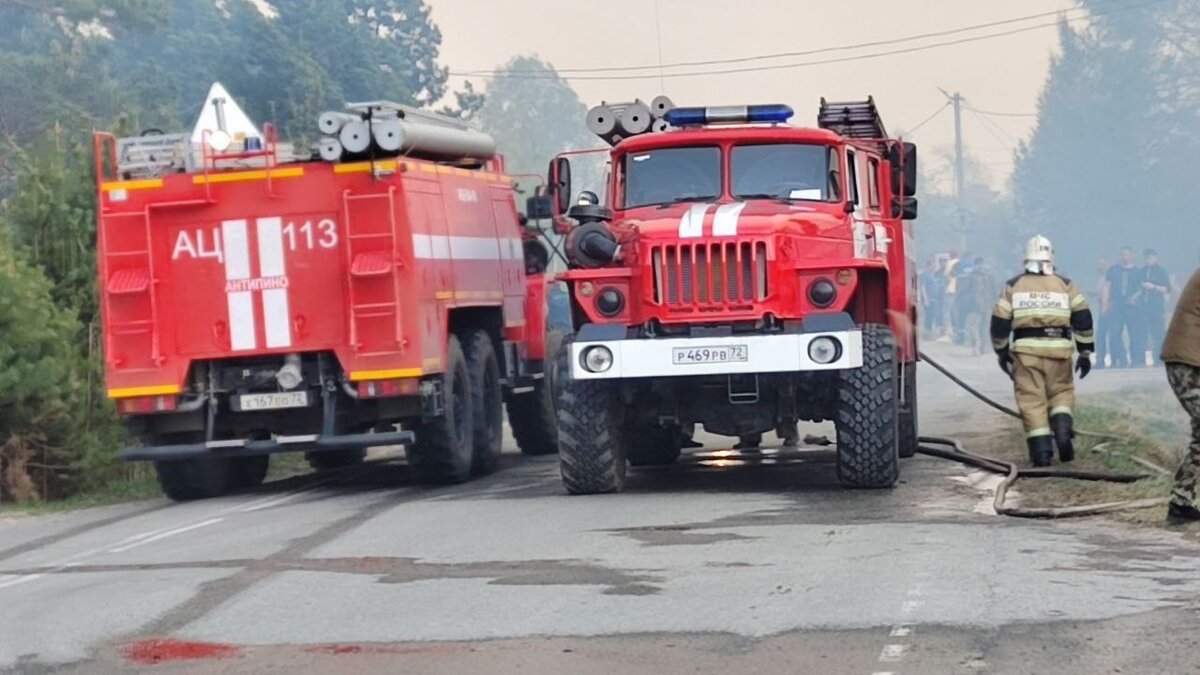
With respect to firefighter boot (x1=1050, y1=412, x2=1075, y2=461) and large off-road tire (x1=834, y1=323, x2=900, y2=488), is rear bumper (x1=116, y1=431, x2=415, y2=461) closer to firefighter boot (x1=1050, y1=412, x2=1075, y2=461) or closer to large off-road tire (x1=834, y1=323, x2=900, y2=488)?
large off-road tire (x1=834, y1=323, x2=900, y2=488)

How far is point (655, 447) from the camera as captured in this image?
55.5 ft

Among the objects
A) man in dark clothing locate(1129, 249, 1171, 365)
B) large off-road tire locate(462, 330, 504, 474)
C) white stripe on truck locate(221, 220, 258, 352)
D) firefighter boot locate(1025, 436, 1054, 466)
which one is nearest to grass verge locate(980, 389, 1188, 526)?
firefighter boot locate(1025, 436, 1054, 466)

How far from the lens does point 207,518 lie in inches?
576

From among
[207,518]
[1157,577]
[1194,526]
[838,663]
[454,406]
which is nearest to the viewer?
[838,663]

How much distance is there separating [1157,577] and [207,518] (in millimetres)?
7228

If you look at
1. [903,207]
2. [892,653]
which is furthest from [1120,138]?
[892,653]

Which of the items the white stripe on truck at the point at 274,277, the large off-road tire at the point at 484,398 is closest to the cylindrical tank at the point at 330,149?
the white stripe on truck at the point at 274,277

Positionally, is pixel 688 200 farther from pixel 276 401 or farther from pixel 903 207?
pixel 276 401

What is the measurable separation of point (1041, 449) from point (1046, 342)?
0.83 metres

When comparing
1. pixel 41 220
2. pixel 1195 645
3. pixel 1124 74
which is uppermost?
pixel 1124 74

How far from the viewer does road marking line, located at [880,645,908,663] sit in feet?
25.8

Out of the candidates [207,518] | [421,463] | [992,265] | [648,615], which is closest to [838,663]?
[648,615]

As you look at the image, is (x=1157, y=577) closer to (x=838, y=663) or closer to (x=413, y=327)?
(x=838, y=663)

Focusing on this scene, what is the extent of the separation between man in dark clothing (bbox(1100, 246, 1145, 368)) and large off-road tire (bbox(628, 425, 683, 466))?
1567 centimetres
